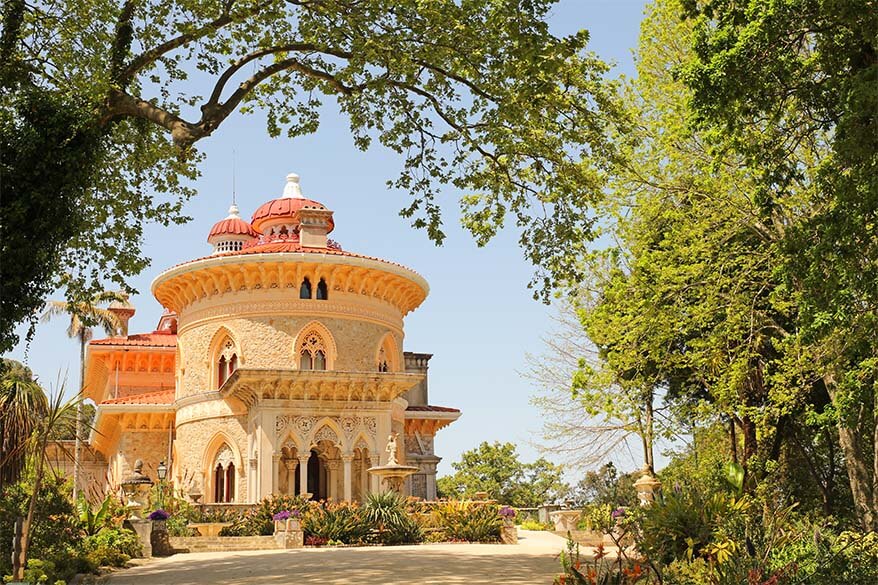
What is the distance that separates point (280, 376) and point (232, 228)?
1709cm

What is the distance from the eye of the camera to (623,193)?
2147 cm

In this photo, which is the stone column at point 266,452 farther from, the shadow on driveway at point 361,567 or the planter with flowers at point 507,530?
the shadow on driveway at point 361,567

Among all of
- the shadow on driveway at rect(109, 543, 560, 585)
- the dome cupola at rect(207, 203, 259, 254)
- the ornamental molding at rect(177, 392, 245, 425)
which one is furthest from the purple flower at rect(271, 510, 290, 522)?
the dome cupola at rect(207, 203, 259, 254)

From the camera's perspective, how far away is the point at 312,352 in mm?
33844

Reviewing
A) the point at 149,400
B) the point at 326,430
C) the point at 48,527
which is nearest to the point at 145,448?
the point at 149,400

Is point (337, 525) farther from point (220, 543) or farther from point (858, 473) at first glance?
point (858, 473)

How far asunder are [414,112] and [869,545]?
395 inches

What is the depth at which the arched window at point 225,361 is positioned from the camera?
113 feet

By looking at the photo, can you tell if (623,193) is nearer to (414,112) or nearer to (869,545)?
(414,112)

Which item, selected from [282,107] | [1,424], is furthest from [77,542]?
[282,107]

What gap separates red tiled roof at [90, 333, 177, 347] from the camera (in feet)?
143

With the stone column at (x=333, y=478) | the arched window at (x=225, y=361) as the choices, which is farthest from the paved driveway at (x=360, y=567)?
the arched window at (x=225, y=361)

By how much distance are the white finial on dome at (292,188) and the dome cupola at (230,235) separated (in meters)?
3.64

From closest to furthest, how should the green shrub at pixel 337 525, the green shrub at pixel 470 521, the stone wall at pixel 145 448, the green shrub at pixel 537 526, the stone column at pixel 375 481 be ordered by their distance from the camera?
the green shrub at pixel 337 525
the green shrub at pixel 470 521
the stone column at pixel 375 481
the green shrub at pixel 537 526
the stone wall at pixel 145 448
